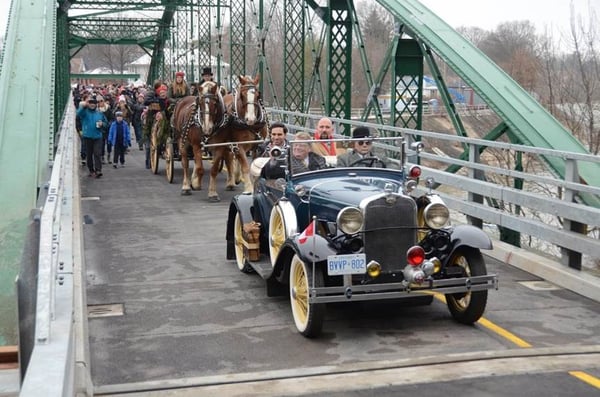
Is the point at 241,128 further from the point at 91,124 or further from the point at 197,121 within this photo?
the point at 91,124

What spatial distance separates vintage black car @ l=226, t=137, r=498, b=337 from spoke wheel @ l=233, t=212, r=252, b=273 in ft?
4.19

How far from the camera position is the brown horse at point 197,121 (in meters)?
14.7

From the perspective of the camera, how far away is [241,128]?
47.6 feet

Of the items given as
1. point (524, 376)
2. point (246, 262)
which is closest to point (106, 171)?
point (246, 262)

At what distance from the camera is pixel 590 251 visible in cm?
784

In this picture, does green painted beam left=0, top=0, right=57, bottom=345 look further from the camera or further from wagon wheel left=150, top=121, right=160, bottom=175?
wagon wheel left=150, top=121, right=160, bottom=175

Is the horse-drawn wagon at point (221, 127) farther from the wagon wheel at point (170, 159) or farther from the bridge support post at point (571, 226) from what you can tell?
the bridge support post at point (571, 226)

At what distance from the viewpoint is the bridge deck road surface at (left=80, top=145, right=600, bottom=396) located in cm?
549

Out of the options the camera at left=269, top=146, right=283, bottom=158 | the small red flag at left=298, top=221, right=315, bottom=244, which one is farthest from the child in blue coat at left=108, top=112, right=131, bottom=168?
the small red flag at left=298, top=221, right=315, bottom=244

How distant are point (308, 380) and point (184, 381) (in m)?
0.83

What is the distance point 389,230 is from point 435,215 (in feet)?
1.49

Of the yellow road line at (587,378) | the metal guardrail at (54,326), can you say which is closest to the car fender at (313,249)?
the metal guardrail at (54,326)

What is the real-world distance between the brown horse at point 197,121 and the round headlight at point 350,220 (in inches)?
333

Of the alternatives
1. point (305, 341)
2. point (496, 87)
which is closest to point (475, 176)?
point (496, 87)
